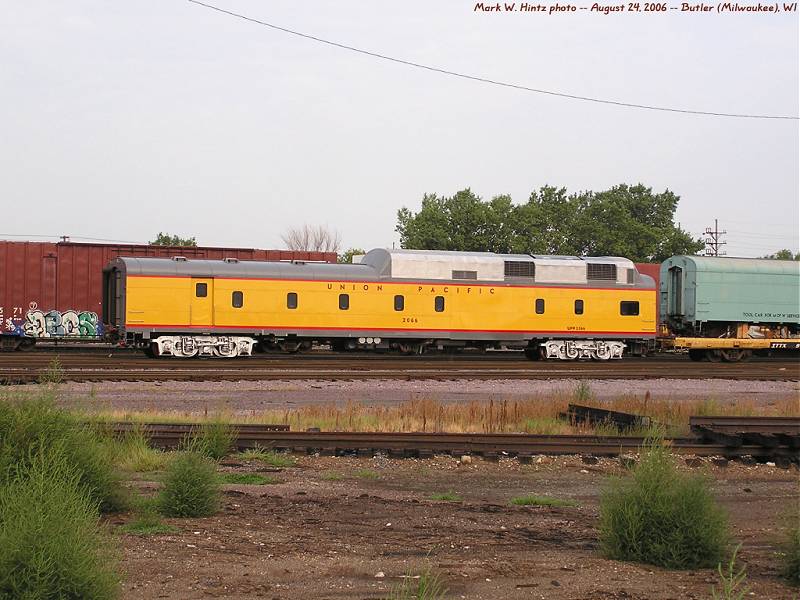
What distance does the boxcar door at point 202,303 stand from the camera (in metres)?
28.0

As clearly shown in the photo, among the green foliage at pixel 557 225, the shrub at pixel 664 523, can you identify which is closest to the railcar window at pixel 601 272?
the shrub at pixel 664 523

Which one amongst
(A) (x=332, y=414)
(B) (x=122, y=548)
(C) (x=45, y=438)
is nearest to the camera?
(B) (x=122, y=548)

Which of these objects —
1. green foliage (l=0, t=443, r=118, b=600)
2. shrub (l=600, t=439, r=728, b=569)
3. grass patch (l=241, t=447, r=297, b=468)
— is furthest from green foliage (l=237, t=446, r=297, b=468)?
green foliage (l=0, t=443, r=118, b=600)

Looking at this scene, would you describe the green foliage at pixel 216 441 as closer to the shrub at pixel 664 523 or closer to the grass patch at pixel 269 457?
the grass patch at pixel 269 457

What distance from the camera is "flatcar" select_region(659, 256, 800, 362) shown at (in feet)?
109

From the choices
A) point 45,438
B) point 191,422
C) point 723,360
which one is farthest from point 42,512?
point 723,360

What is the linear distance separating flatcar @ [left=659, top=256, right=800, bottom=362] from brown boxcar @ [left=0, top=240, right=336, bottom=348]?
72.2 ft

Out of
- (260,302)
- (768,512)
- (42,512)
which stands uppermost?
(260,302)

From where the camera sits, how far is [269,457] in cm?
1184

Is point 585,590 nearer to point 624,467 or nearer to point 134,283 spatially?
point 624,467

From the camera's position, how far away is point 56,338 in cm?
3222

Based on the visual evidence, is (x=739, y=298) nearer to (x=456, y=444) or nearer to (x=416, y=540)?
(x=456, y=444)

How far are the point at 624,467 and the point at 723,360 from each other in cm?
2404

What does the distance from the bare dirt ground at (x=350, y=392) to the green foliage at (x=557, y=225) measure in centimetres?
5296
